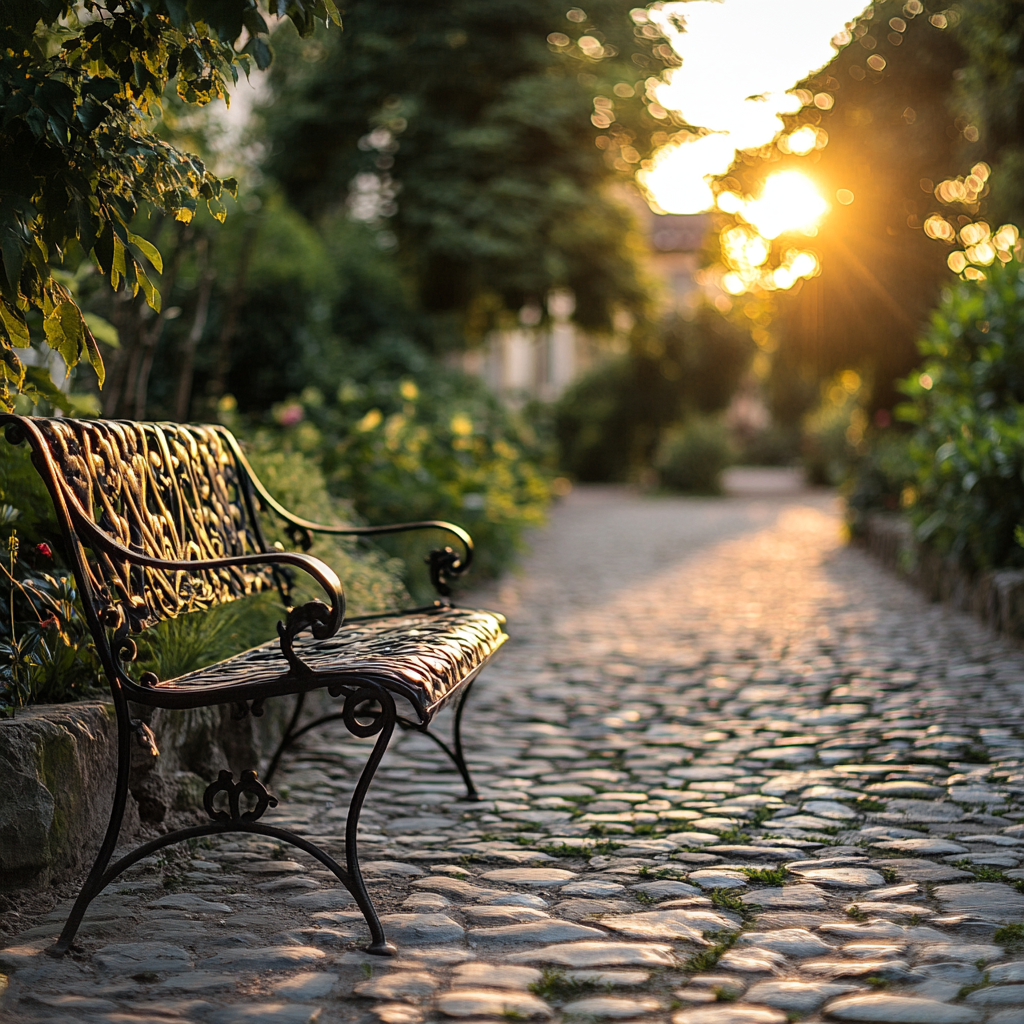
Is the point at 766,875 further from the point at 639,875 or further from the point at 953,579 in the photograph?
the point at 953,579

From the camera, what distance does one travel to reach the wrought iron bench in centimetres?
267

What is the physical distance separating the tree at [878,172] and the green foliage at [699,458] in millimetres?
8143

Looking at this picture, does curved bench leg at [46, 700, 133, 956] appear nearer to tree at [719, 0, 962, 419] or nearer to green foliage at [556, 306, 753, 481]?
tree at [719, 0, 962, 419]

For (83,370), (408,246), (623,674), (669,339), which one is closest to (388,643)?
(623,674)

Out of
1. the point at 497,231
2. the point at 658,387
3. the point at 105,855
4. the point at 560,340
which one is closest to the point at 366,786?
the point at 105,855

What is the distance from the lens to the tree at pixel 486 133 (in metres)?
16.3

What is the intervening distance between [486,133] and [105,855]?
14.6 m

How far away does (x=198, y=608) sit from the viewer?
3377mm

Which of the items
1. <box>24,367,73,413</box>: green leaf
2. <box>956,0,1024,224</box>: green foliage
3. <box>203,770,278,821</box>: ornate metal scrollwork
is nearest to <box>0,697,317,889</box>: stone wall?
<box>203,770,278,821</box>: ornate metal scrollwork

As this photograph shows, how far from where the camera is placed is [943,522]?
776 centimetres

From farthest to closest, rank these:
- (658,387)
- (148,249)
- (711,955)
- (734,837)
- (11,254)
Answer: (658,387)
(734,837)
(148,249)
(11,254)
(711,955)

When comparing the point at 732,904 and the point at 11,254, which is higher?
the point at 11,254

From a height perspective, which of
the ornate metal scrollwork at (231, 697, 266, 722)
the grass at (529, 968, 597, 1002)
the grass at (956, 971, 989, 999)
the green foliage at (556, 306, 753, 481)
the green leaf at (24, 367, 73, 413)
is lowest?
the grass at (529, 968, 597, 1002)

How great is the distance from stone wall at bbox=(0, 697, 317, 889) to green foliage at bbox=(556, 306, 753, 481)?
2402cm
